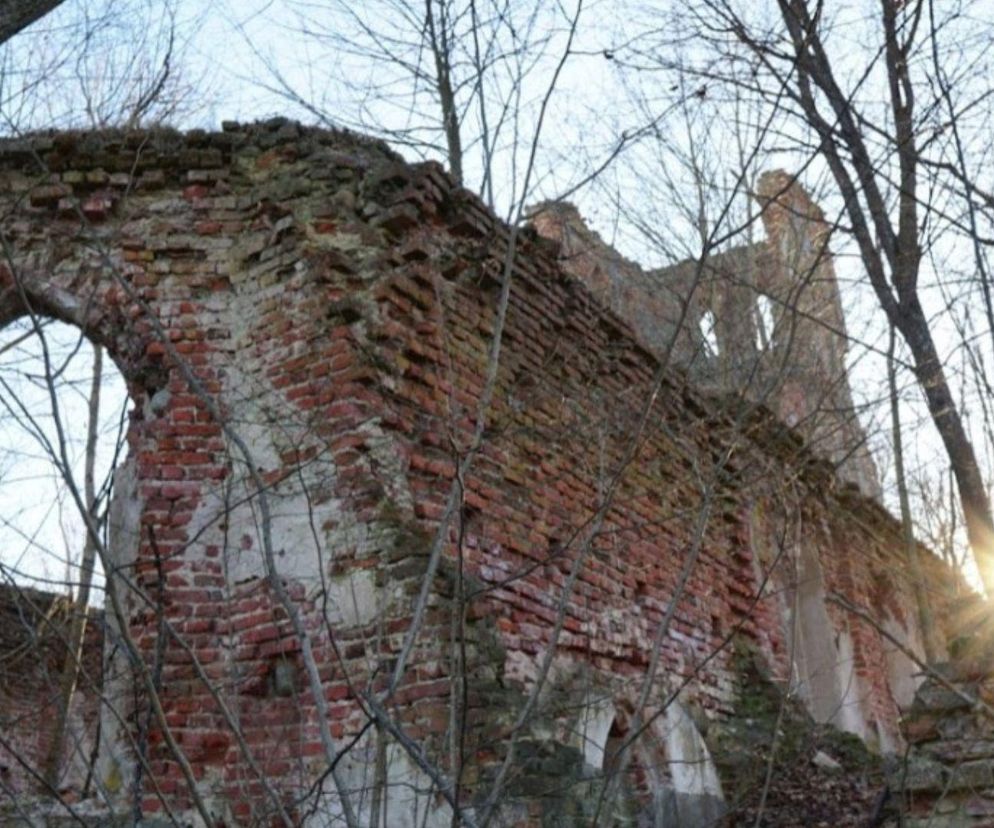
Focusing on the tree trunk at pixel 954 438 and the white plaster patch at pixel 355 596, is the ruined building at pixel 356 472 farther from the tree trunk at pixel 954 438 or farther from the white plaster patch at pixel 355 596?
the tree trunk at pixel 954 438

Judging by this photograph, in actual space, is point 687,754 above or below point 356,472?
below

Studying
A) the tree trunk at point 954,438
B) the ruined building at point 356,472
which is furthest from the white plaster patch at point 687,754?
the tree trunk at point 954,438

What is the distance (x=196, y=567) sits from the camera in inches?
193

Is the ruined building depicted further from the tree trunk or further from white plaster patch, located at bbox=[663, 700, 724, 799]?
the tree trunk

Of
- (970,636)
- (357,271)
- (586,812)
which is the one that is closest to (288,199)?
(357,271)

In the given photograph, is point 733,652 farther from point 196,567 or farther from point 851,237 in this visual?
point 196,567

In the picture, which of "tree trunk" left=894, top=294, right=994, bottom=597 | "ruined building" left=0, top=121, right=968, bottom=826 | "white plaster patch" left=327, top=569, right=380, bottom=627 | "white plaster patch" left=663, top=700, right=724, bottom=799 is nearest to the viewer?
"ruined building" left=0, top=121, right=968, bottom=826

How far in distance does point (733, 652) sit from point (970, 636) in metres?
2.71

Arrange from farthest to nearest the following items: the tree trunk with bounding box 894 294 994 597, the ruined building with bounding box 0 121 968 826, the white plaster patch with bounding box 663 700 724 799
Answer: the tree trunk with bounding box 894 294 994 597
the white plaster patch with bounding box 663 700 724 799
the ruined building with bounding box 0 121 968 826

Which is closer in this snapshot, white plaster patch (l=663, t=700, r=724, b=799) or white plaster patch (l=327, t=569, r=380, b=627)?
white plaster patch (l=327, t=569, r=380, b=627)

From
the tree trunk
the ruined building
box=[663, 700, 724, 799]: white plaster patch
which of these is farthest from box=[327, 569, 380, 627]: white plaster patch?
the tree trunk

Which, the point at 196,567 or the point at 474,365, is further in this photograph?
the point at 474,365

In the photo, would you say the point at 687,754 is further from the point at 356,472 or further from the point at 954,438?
the point at 954,438

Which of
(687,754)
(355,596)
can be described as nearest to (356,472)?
(355,596)
